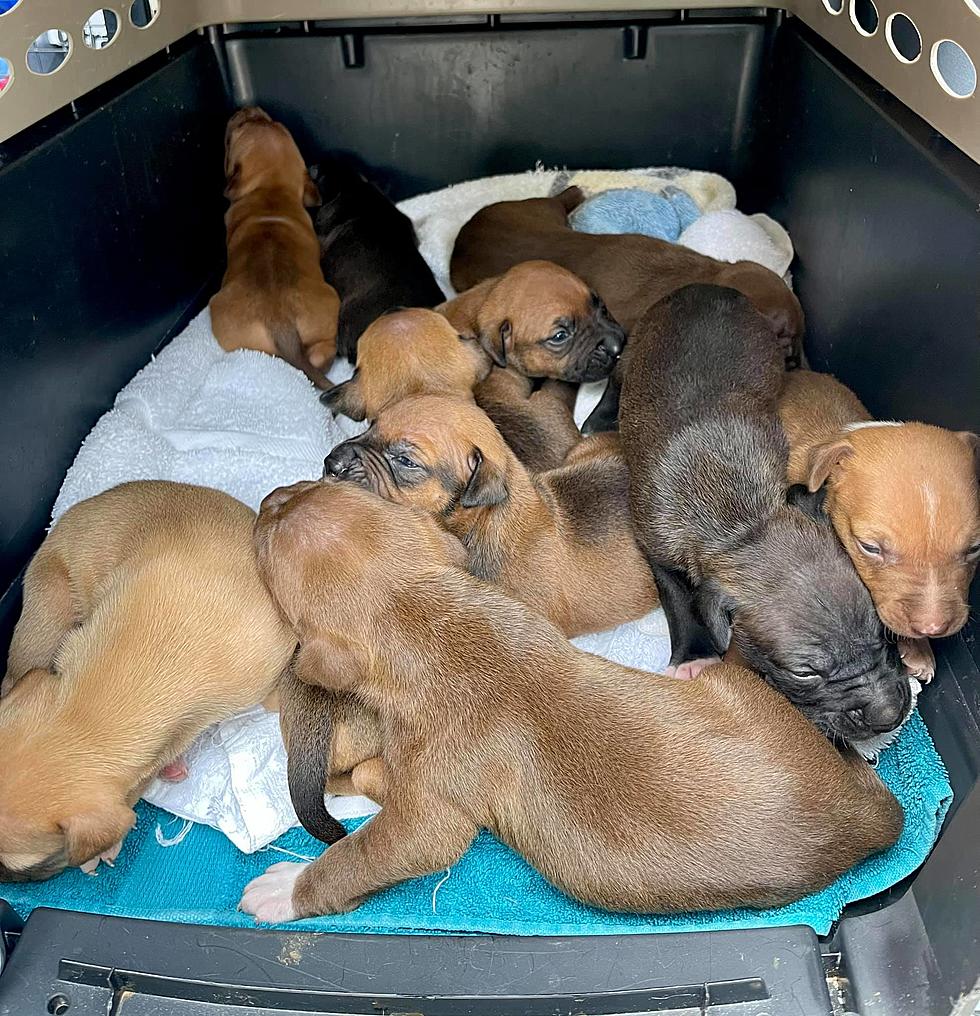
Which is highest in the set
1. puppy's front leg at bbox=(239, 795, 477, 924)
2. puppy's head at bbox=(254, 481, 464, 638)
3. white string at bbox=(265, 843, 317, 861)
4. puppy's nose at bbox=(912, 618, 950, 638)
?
puppy's head at bbox=(254, 481, 464, 638)

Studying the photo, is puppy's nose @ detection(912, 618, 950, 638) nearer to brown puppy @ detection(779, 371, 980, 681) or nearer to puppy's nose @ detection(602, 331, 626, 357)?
brown puppy @ detection(779, 371, 980, 681)

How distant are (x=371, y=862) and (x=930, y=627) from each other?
1.41 m

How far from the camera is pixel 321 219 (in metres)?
4.44

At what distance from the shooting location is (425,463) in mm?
2699

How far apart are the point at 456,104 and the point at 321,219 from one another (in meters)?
0.78

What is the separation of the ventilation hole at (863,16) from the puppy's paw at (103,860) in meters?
3.29

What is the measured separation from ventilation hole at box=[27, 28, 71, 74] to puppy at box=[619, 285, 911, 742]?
6.70 feet

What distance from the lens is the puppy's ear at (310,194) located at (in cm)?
450

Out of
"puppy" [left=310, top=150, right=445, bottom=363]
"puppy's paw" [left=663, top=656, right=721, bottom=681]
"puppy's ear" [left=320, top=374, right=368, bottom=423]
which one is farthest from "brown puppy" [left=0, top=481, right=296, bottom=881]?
"puppy" [left=310, top=150, right=445, bottom=363]

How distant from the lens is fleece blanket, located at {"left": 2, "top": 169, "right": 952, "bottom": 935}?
7.63 ft

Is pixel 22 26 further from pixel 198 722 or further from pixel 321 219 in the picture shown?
pixel 198 722

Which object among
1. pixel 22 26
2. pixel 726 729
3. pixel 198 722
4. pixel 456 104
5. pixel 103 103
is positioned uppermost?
pixel 22 26

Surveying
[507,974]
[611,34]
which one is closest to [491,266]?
[611,34]

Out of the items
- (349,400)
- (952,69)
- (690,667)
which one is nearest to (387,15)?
(349,400)
